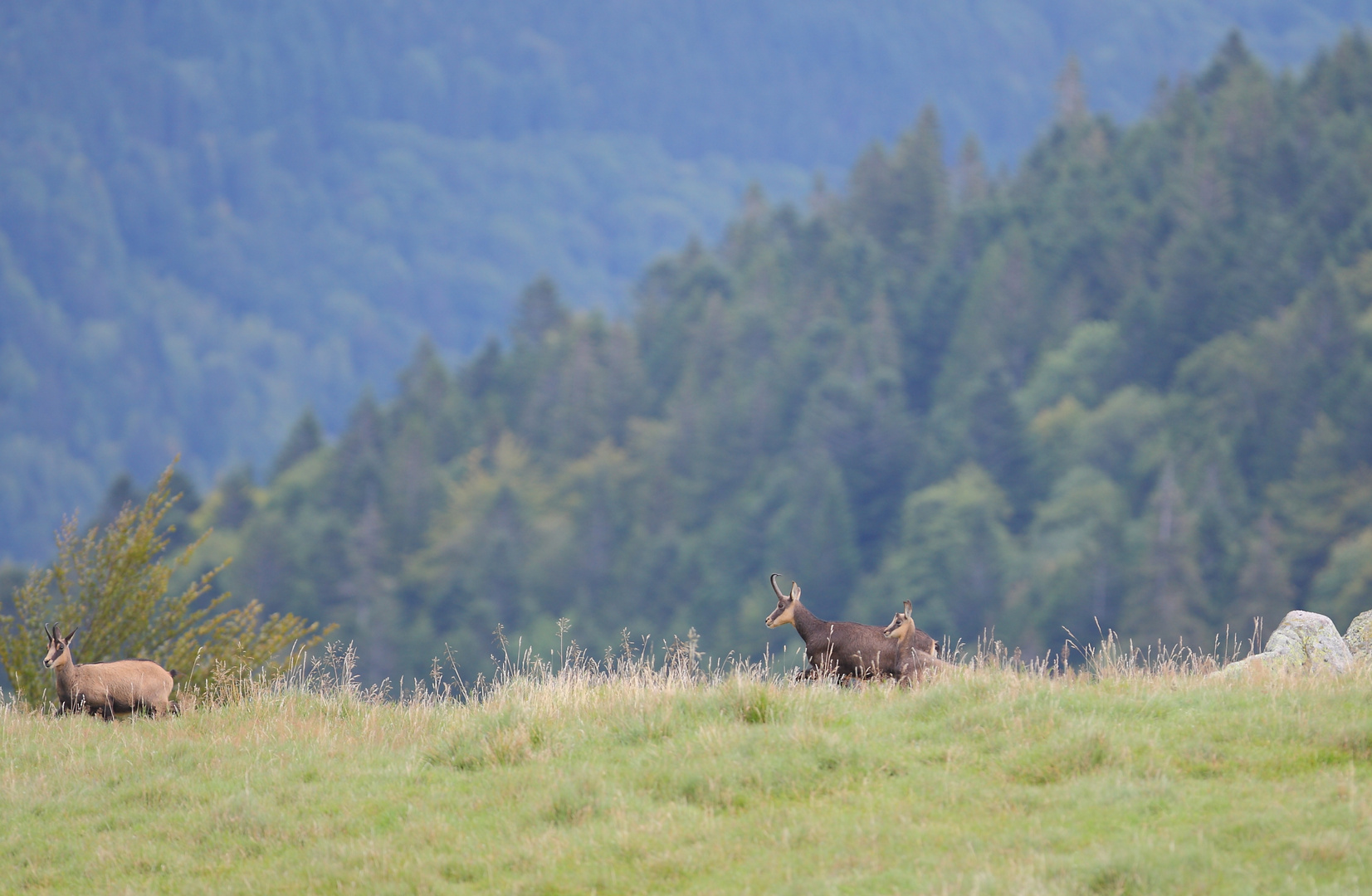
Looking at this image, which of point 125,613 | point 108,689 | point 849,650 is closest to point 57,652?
point 108,689

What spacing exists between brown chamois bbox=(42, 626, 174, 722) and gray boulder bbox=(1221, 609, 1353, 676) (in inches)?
375

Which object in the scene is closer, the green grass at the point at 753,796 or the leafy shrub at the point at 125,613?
the green grass at the point at 753,796

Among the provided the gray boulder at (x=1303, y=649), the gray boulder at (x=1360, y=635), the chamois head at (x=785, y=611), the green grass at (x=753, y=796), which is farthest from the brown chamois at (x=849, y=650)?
the gray boulder at (x=1360, y=635)

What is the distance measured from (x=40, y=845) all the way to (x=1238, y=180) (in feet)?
597

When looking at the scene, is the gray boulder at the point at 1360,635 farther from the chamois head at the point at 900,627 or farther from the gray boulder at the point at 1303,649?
the chamois head at the point at 900,627

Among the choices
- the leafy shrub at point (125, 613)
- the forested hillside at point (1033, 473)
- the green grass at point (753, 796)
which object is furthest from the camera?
the forested hillside at point (1033, 473)

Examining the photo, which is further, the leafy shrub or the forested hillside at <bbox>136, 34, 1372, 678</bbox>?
the forested hillside at <bbox>136, 34, 1372, 678</bbox>

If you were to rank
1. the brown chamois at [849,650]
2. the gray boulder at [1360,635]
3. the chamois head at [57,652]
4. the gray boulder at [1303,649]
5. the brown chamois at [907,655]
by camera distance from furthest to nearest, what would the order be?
the chamois head at [57,652], the gray boulder at [1360,635], the brown chamois at [849,650], the brown chamois at [907,655], the gray boulder at [1303,649]

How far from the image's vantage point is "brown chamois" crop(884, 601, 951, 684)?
1438 centimetres

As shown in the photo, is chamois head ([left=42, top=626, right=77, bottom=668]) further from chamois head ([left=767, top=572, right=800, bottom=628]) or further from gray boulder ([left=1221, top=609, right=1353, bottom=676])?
gray boulder ([left=1221, top=609, right=1353, bottom=676])

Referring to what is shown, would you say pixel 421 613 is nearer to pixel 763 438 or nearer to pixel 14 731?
pixel 763 438

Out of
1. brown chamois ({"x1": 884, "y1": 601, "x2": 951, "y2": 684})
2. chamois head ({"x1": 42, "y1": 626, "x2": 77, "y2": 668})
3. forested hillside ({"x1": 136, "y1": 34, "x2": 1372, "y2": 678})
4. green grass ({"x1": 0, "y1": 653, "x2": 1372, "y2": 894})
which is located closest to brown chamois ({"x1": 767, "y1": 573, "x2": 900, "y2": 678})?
brown chamois ({"x1": 884, "y1": 601, "x2": 951, "y2": 684})

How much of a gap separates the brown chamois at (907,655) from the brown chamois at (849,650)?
0.19 ft

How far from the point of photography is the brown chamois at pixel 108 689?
15.4 m
